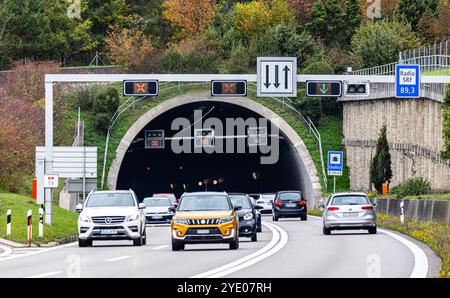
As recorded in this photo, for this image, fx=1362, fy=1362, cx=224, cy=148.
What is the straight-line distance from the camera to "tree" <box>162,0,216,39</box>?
113 meters

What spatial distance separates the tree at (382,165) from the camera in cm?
7031

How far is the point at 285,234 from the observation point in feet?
148

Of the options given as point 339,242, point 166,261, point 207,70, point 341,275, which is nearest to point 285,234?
point 339,242

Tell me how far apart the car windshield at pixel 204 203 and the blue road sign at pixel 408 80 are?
1808 centimetres

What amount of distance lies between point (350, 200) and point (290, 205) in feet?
66.8

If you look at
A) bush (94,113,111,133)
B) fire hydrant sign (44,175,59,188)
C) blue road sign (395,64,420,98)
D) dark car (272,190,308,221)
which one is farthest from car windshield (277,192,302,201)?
bush (94,113,111,133)

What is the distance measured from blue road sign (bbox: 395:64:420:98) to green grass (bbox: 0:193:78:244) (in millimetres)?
13420

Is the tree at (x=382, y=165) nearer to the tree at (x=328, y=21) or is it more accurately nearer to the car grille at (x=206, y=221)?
the tree at (x=328, y=21)

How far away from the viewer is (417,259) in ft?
92.1

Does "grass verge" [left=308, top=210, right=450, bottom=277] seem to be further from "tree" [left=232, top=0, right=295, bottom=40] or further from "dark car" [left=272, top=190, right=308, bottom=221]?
"tree" [left=232, top=0, right=295, bottom=40]

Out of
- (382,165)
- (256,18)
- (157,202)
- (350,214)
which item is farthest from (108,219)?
(256,18)

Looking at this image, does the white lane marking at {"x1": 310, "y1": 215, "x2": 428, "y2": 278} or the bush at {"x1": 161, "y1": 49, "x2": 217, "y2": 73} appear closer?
the white lane marking at {"x1": 310, "y1": 215, "x2": 428, "y2": 278}

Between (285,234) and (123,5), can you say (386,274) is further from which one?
(123,5)

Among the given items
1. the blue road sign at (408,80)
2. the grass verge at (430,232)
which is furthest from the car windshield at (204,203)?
the blue road sign at (408,80)
